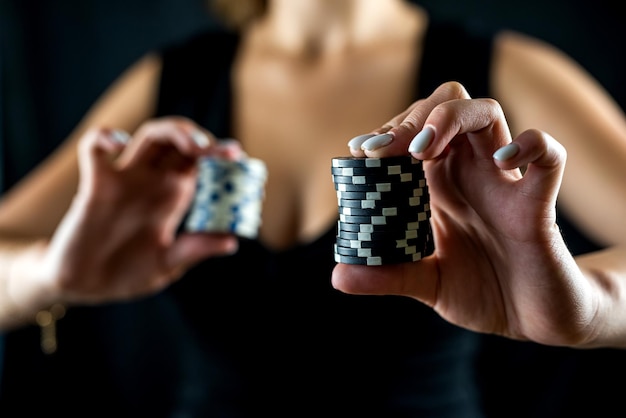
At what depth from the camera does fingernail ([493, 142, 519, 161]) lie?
43cm

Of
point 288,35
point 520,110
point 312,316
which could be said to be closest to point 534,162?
point 520,110

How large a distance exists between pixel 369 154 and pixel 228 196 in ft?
1.30

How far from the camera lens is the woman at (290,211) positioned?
874 millimetres

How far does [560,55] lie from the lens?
1012 millimetres

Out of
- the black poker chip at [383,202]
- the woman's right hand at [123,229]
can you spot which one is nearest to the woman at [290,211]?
the woman's right hand at [123,229]

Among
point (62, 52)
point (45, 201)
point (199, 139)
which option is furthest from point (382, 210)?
point (62, 52)

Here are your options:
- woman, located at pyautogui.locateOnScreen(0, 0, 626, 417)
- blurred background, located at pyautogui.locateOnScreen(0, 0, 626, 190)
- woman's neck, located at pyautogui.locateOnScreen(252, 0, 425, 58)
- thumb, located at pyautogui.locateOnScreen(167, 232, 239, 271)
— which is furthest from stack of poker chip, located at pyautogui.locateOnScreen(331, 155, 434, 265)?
blurred background, located at pyautogui.locateOnScreen(0, 0, 626, 190)

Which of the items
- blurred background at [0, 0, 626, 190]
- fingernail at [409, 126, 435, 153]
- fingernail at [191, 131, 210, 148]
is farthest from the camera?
blurred background at [0, 0, 626, 190]

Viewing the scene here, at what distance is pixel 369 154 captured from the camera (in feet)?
1.51

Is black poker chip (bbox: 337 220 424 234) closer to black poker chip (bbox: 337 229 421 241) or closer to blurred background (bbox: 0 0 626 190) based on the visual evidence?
black poker chip (bbox: 337 229 421 241)

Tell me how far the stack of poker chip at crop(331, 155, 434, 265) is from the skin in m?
0.01

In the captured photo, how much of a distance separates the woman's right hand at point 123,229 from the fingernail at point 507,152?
17.1 inches

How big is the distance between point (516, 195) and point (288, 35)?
2.34 feet

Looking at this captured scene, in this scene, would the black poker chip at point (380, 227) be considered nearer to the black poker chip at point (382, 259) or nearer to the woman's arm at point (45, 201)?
the black poker chip at point (382, 259)
